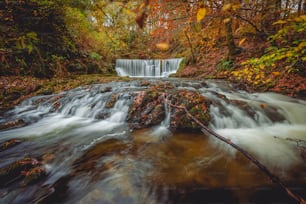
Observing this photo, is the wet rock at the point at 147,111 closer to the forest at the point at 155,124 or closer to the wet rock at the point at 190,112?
the forest at the point at 155,124

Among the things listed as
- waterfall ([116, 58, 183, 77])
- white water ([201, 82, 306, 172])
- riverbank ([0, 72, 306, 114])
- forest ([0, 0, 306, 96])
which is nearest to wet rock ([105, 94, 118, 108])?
forest ([0, 0, 306, 96])

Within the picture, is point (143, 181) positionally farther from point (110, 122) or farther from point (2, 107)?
point (2, 107)

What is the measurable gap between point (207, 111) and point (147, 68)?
10806 millimetres

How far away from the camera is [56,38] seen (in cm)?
973

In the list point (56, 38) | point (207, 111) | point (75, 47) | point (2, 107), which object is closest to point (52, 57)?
point (56, 38)

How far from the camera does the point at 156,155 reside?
287 cm

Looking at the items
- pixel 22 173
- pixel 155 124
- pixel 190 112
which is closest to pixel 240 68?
pixel 190 112

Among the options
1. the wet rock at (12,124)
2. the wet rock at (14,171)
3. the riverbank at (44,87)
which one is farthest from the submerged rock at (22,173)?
the riverbank at (44,87)

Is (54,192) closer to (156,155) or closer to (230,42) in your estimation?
(156,155)

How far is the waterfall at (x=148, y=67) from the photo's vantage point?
43.8 feet

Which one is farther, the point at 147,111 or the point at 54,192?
the point at 147,111

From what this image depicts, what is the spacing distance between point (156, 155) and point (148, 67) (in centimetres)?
1205

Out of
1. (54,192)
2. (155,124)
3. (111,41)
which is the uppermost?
(111,41)

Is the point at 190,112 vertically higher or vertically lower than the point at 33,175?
higher
